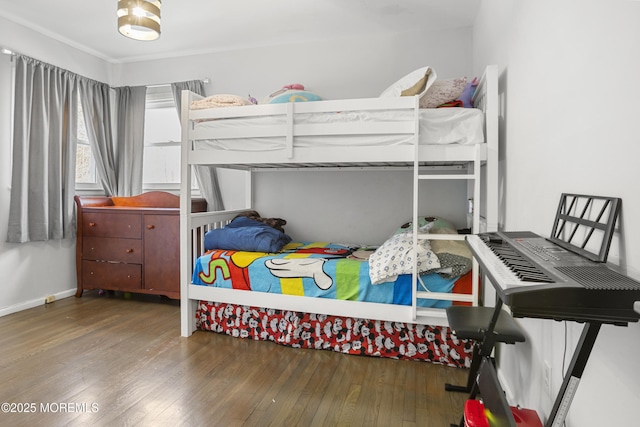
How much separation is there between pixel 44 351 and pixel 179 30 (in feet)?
8.79

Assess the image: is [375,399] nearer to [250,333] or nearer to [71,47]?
[250,333]

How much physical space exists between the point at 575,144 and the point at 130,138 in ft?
13.0

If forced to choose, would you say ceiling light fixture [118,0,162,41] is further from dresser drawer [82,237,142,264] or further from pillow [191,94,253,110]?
dresser drawer [82,237,142,264]

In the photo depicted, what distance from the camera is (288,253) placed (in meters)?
2.87

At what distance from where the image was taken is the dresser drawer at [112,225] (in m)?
3.49

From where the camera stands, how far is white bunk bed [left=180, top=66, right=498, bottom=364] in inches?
84.2

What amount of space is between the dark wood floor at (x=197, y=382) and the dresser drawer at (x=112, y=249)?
0.78 meters

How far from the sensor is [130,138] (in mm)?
3982

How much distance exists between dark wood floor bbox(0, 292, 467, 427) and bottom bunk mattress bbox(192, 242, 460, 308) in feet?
1.28

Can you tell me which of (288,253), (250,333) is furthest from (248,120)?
(250,333)

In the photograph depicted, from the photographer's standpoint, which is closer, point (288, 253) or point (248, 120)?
point (248, 120)

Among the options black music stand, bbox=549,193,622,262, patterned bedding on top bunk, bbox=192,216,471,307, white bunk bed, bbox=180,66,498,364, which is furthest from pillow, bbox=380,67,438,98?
black music stand, bbox=549,193,622,262

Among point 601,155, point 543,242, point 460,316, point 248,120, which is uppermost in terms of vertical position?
point 248,120

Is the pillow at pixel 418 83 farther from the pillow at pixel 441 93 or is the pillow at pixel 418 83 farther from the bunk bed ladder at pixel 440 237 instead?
the bunk bed ladder at pixel 440 237
